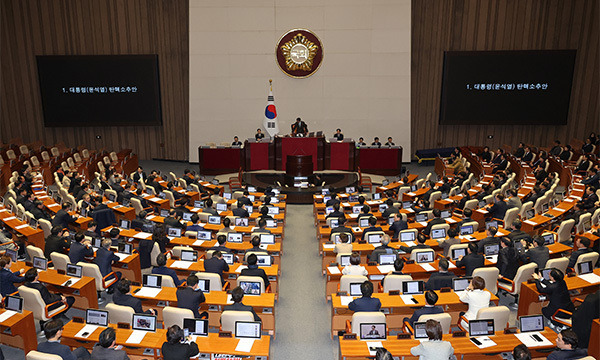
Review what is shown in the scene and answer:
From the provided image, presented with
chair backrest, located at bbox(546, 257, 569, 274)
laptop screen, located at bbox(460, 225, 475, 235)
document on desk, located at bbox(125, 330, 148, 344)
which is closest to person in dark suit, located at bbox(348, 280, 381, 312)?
document on desk, located at bbox(125, 330, 148, 344)

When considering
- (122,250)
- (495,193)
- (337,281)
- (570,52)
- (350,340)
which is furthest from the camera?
(570,52)

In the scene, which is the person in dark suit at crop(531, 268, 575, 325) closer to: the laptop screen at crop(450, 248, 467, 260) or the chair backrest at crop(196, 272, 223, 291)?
the laptop screen at crop(450, 248, 467, 260)

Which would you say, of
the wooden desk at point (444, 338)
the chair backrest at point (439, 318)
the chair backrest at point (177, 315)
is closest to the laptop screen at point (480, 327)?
the wooden desk at point (444, 338)

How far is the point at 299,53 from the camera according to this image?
2473 cm

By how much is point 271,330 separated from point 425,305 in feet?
9.24

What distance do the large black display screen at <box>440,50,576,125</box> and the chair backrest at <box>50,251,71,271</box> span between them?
20528mm

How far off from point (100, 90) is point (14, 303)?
19.7 m

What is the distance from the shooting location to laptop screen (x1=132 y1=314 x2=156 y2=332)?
740 cm

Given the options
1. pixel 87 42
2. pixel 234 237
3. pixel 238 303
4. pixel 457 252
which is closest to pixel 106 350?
pixel 238 303

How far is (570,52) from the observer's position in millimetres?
24281

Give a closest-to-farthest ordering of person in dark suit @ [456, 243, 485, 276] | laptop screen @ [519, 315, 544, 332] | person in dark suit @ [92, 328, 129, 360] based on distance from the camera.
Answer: person in dark suit @ [92, 328, 129, 360], laptop screen @ [519, 315, 544, 332], person in dark suit @ [456, 243, 485, 276]

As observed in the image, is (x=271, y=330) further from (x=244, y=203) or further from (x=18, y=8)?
(x=18, y=8)

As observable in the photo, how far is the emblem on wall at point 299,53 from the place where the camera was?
24438 millimetres

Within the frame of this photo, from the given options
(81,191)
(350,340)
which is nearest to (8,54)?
(81,191)
